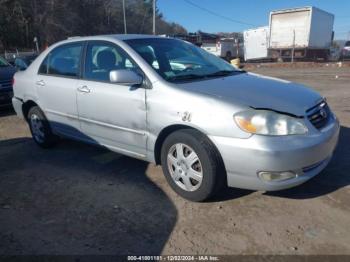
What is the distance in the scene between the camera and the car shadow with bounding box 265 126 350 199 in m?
3.66

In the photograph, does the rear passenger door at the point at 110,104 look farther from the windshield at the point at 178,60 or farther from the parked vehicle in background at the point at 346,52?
the parked vehicle in background at the point at 346,52

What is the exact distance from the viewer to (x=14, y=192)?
4.07 m

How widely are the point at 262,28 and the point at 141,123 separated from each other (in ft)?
83.3

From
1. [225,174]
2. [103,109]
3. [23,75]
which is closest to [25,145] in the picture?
[23,75]

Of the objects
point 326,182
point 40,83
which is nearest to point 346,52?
point 326,182

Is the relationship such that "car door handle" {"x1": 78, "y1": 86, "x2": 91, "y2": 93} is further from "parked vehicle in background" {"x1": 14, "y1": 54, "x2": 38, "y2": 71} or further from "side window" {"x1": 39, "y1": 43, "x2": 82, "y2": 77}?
"parked vehicle in background" {"x1": 14, "y1": 54, "x2": 38, "y2": 71}

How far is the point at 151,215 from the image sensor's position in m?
3.40

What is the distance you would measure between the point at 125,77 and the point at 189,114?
2.66 ft

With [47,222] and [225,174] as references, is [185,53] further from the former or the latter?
[47,222]

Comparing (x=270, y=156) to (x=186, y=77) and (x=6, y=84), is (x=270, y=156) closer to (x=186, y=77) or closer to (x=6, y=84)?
(x=186, y=77)

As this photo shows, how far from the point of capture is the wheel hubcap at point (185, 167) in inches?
135

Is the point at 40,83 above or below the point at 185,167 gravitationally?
above

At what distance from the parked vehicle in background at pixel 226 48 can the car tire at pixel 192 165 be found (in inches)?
1007

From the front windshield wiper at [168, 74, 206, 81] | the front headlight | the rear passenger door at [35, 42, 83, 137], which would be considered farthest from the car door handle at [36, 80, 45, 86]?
the front headlight
